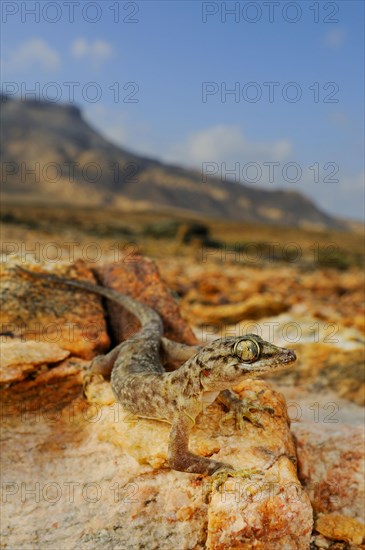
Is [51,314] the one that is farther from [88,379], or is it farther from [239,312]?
[239,312]

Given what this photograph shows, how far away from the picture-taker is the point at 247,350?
12.0 feet

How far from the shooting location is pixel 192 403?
408 cm

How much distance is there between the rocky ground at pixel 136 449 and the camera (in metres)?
3.52

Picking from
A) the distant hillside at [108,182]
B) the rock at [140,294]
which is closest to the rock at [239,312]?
the rock at [140,294]

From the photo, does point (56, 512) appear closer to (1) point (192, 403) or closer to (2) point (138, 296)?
(1) point (192, 403)

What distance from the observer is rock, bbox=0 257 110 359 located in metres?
5.57

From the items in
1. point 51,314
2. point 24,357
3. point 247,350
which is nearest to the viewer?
point 247,350

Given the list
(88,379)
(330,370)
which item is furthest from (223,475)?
(330,370)

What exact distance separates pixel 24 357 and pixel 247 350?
2.55 meters

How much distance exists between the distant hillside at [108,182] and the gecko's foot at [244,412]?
117 metres

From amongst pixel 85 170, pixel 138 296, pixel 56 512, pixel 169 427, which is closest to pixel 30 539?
pixel 56 512

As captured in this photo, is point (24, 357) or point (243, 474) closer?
point (243, 474)

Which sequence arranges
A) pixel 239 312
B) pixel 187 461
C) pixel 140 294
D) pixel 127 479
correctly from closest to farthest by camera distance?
1. pixel 187 461
2. pixel 127 479
3. pixel 140 294
4. pixel 239 312

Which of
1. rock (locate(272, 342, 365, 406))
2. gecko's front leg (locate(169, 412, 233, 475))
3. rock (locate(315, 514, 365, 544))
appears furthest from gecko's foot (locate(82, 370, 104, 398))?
rock (locate(272, 342, 365, 406))
